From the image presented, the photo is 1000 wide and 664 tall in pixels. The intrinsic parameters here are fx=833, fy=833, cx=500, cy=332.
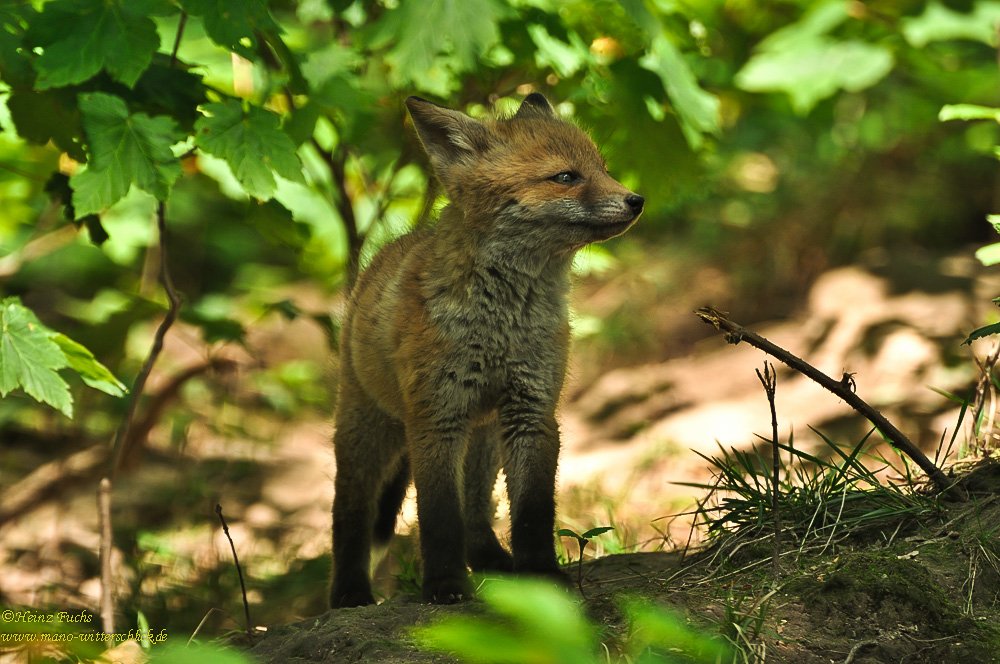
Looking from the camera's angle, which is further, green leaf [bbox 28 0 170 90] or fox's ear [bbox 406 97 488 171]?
fox's ear [bbox 406 97 488 171]

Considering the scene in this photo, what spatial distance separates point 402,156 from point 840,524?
10.9 feet

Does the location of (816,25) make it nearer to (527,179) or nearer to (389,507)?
(527,179)

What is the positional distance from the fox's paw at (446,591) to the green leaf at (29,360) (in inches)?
60.5

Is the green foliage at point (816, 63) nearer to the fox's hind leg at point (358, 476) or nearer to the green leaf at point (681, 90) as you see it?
the green leaf at point (681, 90)

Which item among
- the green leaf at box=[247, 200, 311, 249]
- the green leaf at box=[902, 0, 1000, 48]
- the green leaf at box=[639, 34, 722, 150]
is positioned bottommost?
the green leaf at box=[247, 200, 311, 249]

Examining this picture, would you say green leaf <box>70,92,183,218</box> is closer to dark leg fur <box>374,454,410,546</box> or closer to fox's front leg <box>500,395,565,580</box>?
fox's front leg <box>500,395,565,580</box>

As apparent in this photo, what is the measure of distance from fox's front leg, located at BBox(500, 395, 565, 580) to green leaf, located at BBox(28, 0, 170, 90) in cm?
191

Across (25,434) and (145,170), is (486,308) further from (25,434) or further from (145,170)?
(25,434)

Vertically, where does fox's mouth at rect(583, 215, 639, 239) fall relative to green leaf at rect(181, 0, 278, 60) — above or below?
below

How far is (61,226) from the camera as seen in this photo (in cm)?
628

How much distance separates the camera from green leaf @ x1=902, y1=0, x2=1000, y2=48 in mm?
6344

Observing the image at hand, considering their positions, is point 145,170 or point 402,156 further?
point 402,156

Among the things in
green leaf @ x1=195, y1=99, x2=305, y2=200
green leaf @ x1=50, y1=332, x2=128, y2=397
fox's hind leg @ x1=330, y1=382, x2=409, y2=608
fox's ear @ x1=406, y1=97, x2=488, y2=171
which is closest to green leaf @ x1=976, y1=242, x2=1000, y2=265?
fox's ear @ x1=406, y1=97, x2=488, y2=171

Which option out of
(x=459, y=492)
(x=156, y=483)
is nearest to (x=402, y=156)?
(x=459, y=492)
